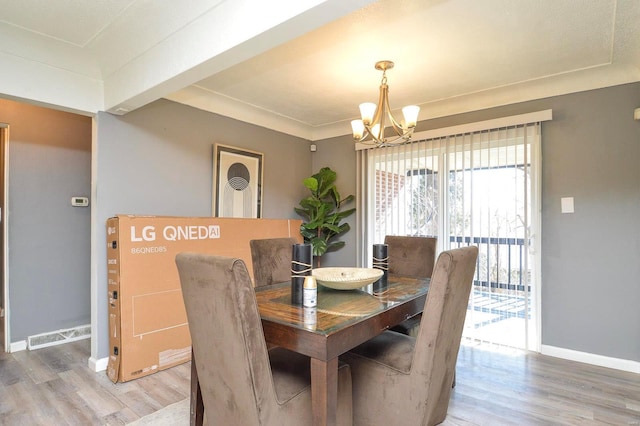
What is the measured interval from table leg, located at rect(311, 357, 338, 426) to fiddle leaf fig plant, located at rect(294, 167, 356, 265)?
2.72 metres

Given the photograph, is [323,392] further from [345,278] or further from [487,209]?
[487,209]

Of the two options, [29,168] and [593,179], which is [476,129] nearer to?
[593,179]

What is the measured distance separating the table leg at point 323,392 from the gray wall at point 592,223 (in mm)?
2586

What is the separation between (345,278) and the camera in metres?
1.99

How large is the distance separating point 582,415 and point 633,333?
1101 mm

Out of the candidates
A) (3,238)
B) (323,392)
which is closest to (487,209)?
(323,392)

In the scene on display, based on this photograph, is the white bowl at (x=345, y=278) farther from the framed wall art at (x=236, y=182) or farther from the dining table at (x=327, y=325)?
the framed wall art at (x=236, y=182)

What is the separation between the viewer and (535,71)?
2.81 m

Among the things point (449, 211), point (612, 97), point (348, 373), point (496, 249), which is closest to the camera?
point (348, 373)

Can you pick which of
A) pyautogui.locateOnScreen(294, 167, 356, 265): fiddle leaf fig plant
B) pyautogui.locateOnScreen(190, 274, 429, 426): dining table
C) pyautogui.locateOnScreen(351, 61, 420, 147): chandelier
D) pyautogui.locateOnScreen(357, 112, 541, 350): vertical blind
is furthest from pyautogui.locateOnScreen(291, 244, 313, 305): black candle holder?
pyautogui.locateOnScreen(294, 167, 356, 265): fiddle leaf fig plant

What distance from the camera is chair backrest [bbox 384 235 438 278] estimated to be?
9.21 ft

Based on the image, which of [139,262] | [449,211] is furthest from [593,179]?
[139,262]

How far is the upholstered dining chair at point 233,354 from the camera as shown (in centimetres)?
127

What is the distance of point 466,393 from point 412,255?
1.06 m
